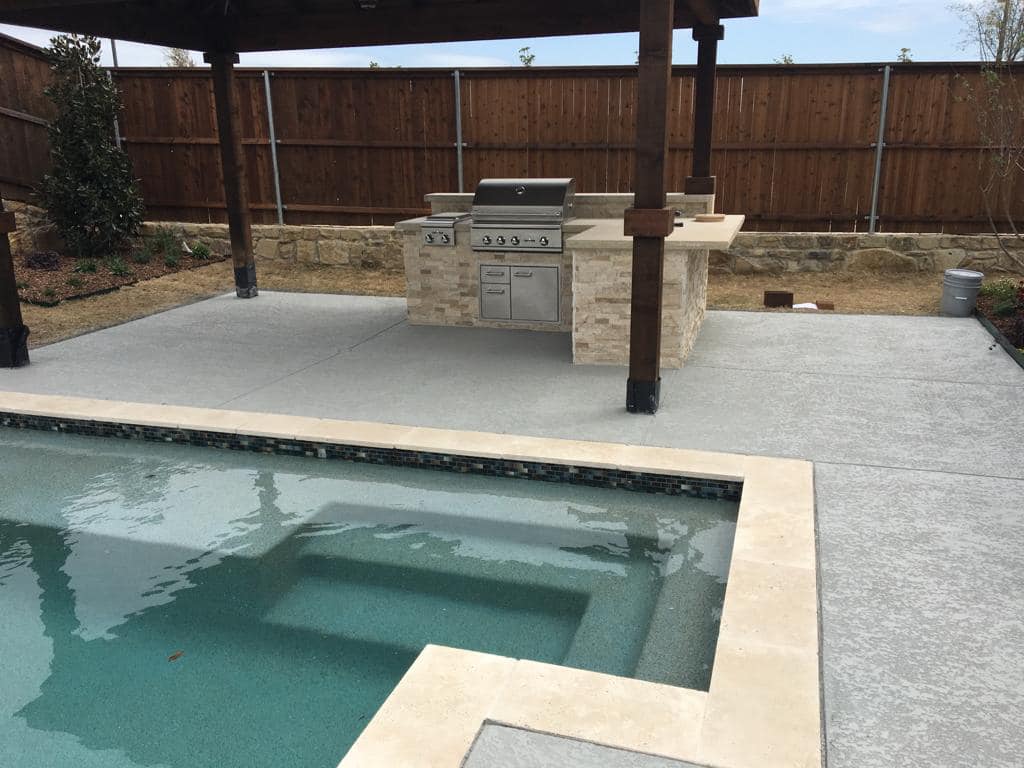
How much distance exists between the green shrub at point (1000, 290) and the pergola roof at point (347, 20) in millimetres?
4129

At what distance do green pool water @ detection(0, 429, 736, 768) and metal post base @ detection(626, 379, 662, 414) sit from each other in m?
1.13

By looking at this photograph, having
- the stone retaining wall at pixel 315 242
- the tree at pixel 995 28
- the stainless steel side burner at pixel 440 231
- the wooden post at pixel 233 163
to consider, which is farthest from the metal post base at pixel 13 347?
the tree at pixel 995 28

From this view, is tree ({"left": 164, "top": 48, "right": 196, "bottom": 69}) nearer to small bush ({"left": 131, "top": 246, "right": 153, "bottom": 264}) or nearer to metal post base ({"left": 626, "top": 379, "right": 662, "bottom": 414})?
small bush ({"left": 131, "top": 246, "right": 153, "bottom": 264})

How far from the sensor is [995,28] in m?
13.9

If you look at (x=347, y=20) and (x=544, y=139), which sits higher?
(x=347, y=20)

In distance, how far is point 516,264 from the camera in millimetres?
8375

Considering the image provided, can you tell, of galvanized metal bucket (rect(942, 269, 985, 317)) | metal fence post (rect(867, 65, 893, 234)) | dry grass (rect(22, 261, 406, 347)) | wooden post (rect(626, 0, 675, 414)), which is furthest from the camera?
metal fence post (rect(867, 65, 893, 234))

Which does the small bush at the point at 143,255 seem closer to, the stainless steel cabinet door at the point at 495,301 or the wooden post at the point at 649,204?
the stainless steel cabinet door at the point at 495,301

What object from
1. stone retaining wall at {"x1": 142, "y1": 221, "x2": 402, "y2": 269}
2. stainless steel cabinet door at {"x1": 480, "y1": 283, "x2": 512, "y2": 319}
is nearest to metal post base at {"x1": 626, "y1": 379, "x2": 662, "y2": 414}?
stainless steel cabinet door at {"x1": 480, "y1": 283, "x2": 512, "y2": 319}

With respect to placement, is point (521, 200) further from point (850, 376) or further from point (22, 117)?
point (22, 117)

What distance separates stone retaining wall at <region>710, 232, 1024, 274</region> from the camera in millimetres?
10695

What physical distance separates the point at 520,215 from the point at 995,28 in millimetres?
10675

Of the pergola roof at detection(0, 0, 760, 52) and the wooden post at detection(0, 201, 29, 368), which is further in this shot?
the pergola roof at detection(0, 0, 760, 52)

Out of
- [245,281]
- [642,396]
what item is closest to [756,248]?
[642,396]
